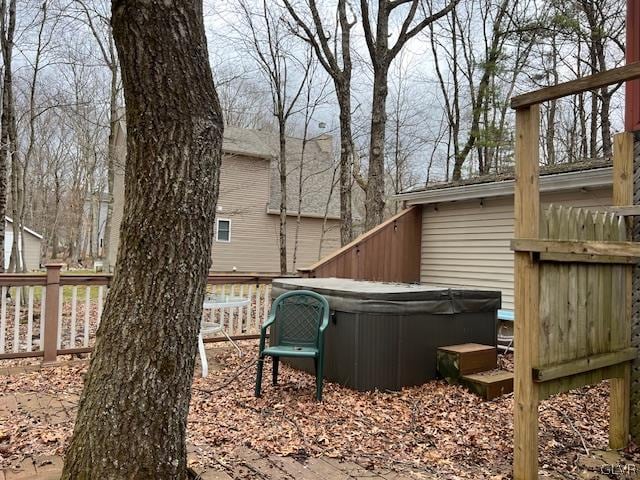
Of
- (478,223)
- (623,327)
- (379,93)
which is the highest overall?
(379,93)

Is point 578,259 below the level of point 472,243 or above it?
below

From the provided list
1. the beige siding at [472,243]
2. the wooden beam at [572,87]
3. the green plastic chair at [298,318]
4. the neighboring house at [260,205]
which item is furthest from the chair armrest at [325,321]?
the neighboring house at [260,205]

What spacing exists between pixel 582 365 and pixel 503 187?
435 cm

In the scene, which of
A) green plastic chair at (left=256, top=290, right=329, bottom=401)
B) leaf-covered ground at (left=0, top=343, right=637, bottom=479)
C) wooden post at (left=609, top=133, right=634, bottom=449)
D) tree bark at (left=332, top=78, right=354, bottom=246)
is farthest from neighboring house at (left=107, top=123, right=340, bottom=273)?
wooden post at (left=609, top=133, right=634, bottom=449)

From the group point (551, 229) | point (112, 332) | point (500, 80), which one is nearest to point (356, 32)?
point (500, 80)

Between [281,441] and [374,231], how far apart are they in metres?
5.40

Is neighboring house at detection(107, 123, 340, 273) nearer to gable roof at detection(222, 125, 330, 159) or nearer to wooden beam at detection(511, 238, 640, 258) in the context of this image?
gable roof at detection(222, 125, 330, 159)

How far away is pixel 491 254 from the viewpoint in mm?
7629

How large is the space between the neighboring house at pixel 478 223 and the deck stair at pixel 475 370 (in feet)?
9.28

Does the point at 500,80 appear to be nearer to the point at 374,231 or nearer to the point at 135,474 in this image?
the point at 374,231

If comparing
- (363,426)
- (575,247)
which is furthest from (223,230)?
(575,247)

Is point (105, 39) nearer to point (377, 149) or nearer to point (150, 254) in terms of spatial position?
point (377, 149)

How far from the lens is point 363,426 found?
11.6 feet

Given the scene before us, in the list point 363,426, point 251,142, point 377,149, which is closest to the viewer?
point 363,426
